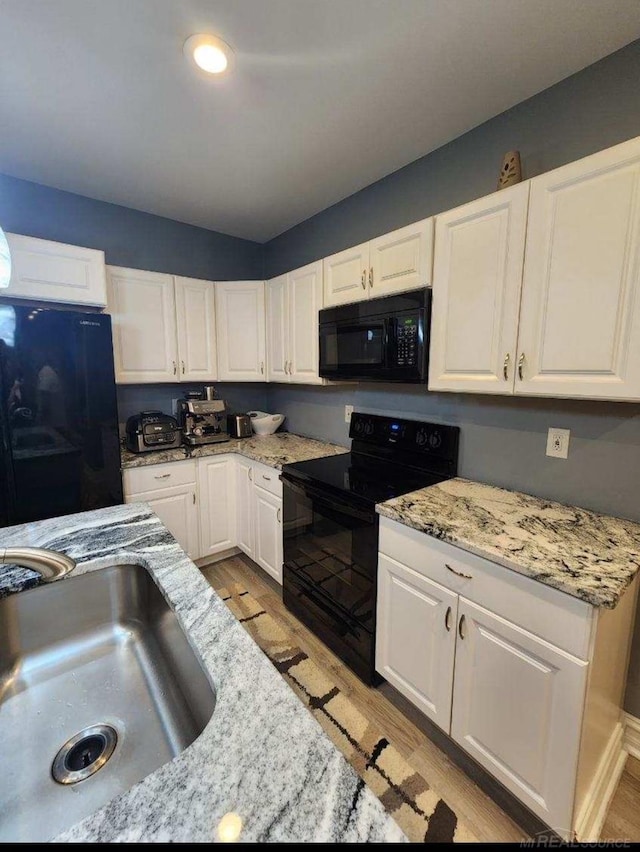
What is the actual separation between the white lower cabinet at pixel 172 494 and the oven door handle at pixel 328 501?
827mm

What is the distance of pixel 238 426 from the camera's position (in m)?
2.96

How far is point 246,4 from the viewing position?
3.97 feet

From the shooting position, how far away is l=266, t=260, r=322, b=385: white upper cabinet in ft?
7.94

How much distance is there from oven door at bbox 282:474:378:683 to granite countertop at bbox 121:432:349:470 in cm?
29

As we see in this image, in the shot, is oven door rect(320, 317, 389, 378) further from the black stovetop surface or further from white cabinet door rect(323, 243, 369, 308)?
the black stovetop surface

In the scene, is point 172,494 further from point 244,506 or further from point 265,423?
point 265,423

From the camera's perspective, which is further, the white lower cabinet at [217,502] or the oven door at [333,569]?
the white lower cabinet at [217,502]

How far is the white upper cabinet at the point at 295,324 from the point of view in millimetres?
2420

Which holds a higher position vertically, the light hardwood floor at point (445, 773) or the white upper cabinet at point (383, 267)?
the white upper cabinet at point (383, 267)

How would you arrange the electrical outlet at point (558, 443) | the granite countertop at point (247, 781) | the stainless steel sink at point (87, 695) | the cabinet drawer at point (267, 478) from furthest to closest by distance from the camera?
the cabinet drawer at point (267, 478) < the electrical outlet at point (558, 443) < the stainless steel sink at point (87, 695) < the granite countertop at point (247, 781)

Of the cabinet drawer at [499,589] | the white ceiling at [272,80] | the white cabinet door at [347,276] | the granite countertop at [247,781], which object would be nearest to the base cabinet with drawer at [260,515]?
the cabinet drawer at [499,589]

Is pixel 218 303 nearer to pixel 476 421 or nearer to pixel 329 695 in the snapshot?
pixel 476 421

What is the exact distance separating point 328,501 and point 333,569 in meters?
0.38

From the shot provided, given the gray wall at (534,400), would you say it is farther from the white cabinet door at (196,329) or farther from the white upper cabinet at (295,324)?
the white cabinet door at (196,329)
